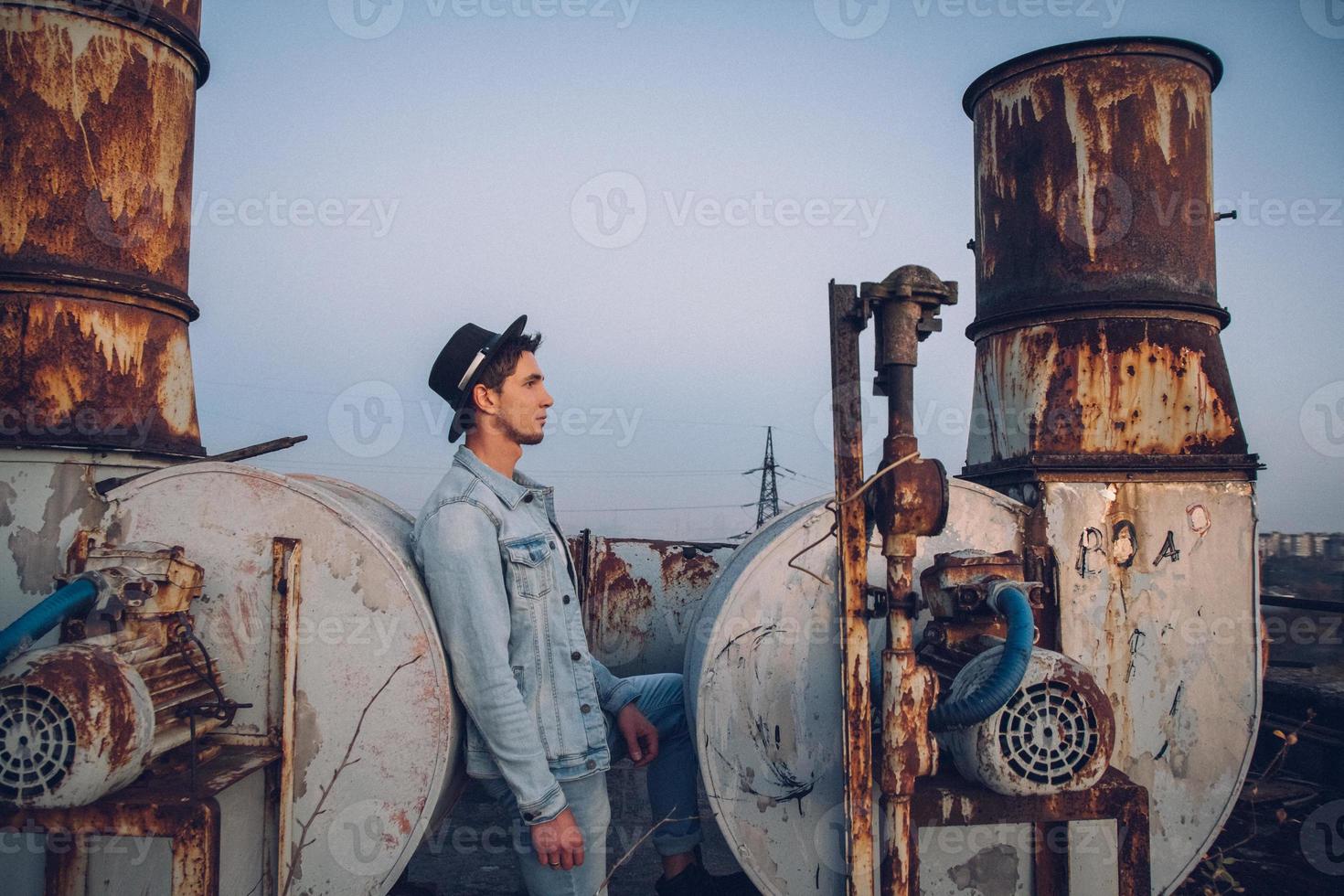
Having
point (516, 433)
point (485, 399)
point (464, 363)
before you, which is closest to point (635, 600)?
A: point (516, 433)

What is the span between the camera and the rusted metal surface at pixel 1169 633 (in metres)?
3.73

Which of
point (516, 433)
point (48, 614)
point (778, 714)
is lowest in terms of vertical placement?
point (778, 714)

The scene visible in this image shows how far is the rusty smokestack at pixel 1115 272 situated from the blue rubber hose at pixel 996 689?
1463mm

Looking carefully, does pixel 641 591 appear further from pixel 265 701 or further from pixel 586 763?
pixel 265 701

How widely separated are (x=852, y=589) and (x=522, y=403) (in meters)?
1.48

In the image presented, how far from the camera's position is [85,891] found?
2.89m

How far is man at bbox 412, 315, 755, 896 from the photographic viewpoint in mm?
2848

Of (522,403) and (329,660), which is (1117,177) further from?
(329,660)

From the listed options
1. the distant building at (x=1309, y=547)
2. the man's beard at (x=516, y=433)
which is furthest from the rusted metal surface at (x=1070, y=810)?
the distant building at (x=1309, y=547)

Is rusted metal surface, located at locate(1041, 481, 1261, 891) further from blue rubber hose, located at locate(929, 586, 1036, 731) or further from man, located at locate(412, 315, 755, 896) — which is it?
man, located at locate(412, 315, 755, 896)

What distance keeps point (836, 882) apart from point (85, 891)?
8.76 feet

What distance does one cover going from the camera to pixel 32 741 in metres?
2.33

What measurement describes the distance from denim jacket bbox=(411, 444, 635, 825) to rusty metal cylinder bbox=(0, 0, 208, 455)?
1.66 meters

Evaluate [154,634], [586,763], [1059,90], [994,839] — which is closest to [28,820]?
[154,634]
